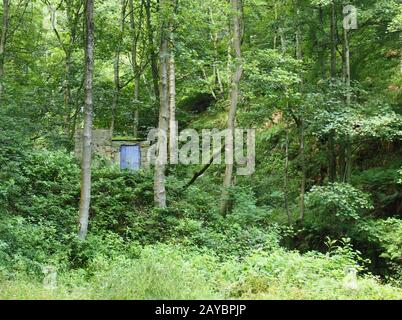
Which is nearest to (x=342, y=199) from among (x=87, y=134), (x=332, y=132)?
(x=332, y=132)

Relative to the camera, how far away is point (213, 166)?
18.2 m

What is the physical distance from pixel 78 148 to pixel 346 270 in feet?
32.0

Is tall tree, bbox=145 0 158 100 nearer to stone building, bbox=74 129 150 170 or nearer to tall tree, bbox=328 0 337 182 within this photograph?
stone building, bbox=74 129 150 170

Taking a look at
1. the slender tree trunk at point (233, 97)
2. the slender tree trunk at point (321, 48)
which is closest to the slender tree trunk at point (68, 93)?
the slender tree trunk at point (233, 97)

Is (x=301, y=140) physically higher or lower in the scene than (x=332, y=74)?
lower

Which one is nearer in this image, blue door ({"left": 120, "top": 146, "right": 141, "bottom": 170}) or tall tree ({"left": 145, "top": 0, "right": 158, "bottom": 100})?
tall tree ({"left": 145, "top": 0, "right": 158, "bottom": 100})

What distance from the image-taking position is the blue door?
15.2m

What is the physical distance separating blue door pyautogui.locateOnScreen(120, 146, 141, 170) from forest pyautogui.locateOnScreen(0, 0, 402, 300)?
5 centimetres

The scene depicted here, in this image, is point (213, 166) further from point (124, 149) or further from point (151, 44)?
point (151, 44)

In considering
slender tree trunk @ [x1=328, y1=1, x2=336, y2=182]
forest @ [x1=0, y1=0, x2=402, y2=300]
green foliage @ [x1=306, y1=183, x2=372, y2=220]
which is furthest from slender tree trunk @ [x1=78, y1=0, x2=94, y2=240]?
slender tree trunk @ [x1=328, y1=1, x2=336, y2=182]

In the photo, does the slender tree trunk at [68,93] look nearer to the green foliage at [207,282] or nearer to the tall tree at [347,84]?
the green foliage at [207,282]

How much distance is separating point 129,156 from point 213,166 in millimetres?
4237

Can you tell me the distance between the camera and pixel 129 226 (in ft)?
35.3
